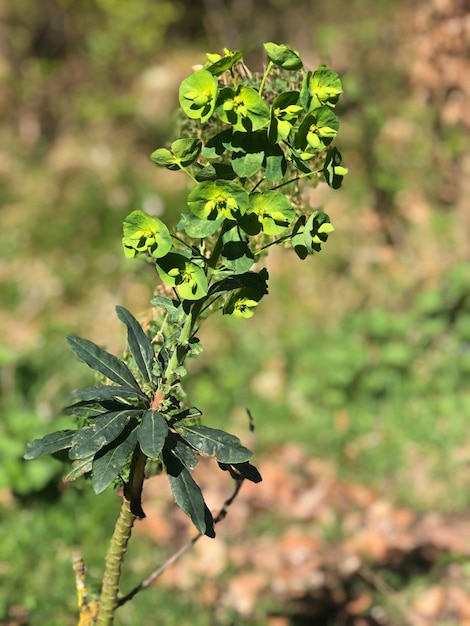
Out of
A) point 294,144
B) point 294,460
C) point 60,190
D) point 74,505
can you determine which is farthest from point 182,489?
point 60,190

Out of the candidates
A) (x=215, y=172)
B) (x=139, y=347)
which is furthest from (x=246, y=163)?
A: (x=139, y=347)

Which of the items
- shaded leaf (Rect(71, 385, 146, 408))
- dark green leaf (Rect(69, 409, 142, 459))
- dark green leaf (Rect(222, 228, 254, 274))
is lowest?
dark green leaf (Rect(69, 409, 142, 459))

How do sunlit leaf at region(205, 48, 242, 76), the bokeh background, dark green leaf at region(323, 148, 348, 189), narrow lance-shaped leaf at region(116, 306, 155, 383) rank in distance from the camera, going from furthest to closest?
the bokeh background, narrow lance-shaped leaf at region(116, 306, 155, 383), dark green leaf at region(323, 148, 348, 189), sunlit leaf at region(205, 48, 242, 76)

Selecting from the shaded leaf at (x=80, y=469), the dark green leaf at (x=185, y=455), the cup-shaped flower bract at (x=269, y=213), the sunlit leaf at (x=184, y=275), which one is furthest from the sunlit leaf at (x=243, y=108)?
A: the shaded leaf at (x=80, y=469)

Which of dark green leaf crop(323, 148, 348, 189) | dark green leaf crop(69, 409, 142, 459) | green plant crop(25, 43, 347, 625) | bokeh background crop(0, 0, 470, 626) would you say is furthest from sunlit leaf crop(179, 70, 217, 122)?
bokeh background crop(0, 0, 470, 626)

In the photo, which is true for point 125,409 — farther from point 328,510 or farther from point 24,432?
point 328,510

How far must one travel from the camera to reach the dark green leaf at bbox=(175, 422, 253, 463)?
1.18 metres

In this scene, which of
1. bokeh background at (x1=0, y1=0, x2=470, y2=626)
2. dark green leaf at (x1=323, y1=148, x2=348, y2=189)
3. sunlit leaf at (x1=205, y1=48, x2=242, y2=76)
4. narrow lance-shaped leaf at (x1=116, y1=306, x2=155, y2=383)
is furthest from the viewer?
bokeh background at (x1=0, y1=0, x2=470, y2=626)

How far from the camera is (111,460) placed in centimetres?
115

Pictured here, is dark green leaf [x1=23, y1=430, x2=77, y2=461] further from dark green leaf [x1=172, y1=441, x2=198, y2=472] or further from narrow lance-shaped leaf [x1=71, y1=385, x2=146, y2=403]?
dark green leaf [x1=172, y1=441, x2=198, y2=472]

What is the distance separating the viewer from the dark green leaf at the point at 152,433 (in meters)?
1.09

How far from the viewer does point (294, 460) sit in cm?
322

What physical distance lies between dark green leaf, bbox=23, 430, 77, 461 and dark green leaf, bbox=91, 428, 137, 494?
99 mm

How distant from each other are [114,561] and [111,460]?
34 centimetres
